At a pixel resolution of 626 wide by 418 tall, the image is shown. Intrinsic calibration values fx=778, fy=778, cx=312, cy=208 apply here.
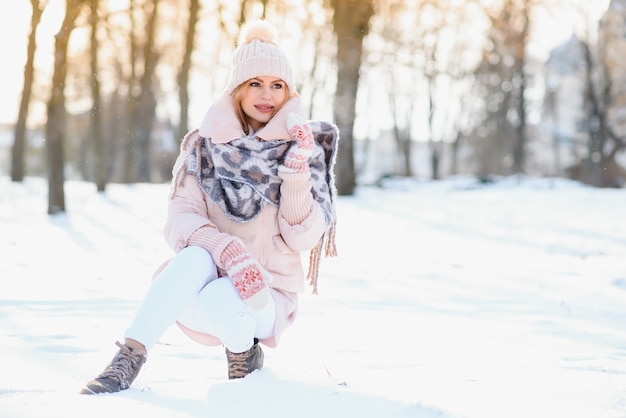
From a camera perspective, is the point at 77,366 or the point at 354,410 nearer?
the point at 354,410

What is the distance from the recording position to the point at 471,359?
11.5 feet

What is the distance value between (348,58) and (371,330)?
1060 cm

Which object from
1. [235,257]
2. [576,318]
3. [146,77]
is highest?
[146,77]

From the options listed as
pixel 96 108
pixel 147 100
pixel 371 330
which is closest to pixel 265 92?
pixel 371 330

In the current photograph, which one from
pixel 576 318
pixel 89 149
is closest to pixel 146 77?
pixel 576 318

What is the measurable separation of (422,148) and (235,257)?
313 feet

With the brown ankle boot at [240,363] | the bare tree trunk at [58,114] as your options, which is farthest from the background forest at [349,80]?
the brown ankle boot at [240,363]

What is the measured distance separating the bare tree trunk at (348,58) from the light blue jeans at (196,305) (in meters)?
11.6

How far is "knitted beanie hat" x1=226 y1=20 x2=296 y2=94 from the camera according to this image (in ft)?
9.91

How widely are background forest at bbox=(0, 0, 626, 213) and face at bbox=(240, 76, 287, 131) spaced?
7.24m

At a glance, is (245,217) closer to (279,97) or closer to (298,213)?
(298,213)

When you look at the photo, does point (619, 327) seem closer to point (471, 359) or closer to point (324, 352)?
point (471, 359)

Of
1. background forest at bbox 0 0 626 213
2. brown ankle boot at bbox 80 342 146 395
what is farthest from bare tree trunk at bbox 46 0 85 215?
brown ankle boot at bbox 80 342 146 395

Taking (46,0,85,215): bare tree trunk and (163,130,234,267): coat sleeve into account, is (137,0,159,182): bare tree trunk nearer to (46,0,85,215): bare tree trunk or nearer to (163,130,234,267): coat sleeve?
(46,0,85,215): bare tree trunk
